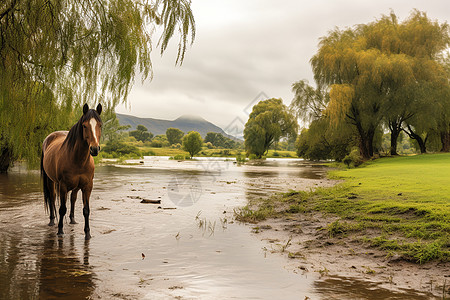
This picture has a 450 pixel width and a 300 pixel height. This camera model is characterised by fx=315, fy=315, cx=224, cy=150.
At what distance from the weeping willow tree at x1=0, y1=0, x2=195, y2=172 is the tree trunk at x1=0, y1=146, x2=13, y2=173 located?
624 inches

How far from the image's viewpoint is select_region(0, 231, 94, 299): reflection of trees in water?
342cm

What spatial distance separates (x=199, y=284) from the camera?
12.3ft

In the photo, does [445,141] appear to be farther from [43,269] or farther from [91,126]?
[43,269]

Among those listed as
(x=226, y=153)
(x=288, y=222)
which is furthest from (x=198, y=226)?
(x=226, y=153)

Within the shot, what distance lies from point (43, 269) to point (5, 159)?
19686 millimetres

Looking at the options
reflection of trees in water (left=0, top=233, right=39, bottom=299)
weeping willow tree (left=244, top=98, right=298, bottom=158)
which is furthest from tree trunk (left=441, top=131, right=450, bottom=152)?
reflection of trees in water (left=0, top=233, right=39, bottom=299)

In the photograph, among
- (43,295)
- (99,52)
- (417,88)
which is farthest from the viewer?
(417,88)

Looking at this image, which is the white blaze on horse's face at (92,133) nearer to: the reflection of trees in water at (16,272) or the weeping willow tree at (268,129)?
the reflection of trees in water at (16,272)

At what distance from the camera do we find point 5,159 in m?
20.0

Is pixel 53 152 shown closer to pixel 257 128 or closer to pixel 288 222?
pixel 288 222

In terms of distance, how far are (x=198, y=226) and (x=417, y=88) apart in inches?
1214

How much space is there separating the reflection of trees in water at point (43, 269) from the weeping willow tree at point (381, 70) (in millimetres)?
27718

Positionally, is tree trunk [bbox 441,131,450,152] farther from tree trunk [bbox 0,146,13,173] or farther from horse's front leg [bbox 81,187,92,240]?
tree trunk [bbox 0,146,13,173]

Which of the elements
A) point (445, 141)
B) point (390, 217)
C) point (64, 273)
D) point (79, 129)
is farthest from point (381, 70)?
point (64, 273)
